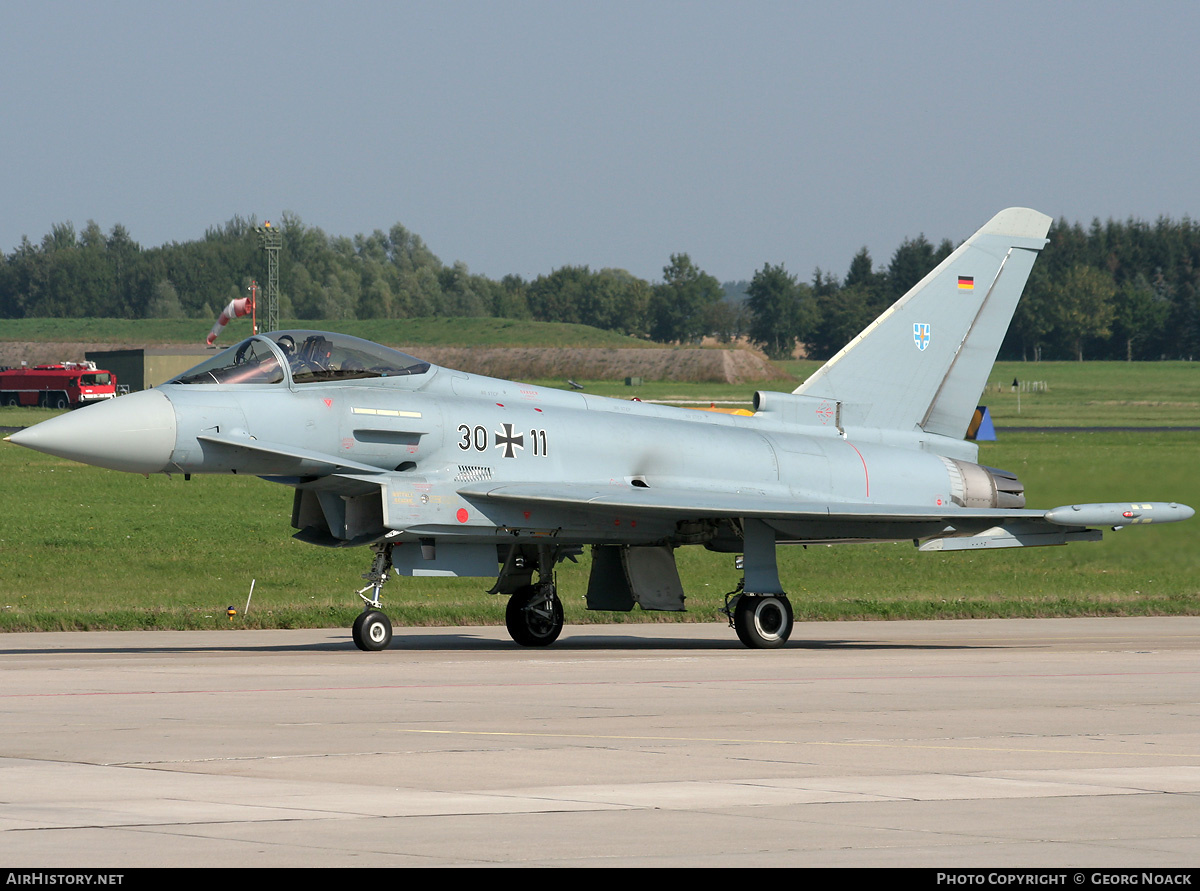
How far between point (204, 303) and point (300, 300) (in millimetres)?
11284

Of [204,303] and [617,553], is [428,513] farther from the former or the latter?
[204,303]

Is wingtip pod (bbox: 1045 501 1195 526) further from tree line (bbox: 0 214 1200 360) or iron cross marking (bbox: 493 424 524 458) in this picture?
tree line (bbox: 0 214 1200 360)

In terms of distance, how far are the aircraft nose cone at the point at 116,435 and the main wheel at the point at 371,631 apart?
2.71 metres

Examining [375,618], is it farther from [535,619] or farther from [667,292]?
[667,292]

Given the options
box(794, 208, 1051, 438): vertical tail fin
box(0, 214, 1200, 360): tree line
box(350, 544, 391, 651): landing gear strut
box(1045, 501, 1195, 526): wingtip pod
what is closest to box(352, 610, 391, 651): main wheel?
box(350, 544, 391, 651): landing gear strut

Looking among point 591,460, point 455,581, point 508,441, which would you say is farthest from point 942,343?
point 455,581

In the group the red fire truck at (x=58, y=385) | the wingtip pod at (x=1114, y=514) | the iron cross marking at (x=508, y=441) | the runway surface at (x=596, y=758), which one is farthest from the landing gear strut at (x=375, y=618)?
the red fire truck at (x=58, y=385)

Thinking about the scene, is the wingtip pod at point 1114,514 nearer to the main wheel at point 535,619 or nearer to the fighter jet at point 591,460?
the fighter jet at point 591,460

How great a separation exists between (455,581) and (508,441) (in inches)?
442

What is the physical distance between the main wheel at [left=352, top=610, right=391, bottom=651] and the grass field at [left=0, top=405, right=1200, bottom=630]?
13.7 ft

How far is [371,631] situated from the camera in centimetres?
1752

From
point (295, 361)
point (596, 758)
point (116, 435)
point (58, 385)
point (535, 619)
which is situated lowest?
point (535, 619)

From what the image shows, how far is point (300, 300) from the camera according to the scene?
176875 mm

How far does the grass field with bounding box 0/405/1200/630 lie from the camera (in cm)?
→ 2338
